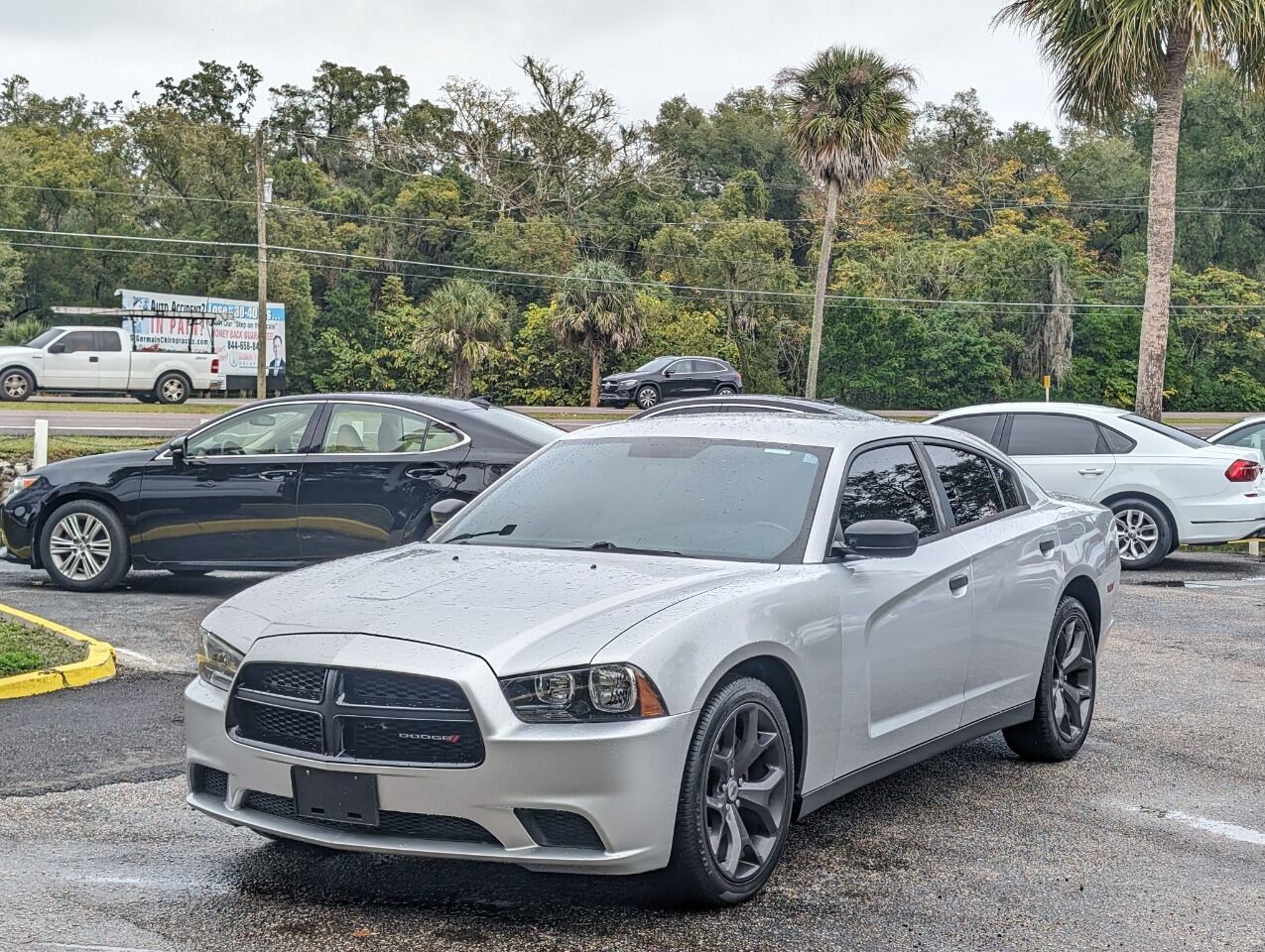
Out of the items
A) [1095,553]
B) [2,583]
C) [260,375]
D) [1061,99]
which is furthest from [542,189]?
[1095,553]

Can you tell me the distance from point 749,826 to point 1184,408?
62.5 m


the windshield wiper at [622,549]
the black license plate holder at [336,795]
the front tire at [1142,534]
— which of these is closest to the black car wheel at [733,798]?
the windshield wiper at [622,549]

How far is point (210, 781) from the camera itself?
4.75 m

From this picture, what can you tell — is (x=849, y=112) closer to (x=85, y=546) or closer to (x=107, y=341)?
(x=107, y=341)

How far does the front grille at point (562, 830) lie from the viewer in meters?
4.25

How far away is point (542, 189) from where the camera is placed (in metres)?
68.6

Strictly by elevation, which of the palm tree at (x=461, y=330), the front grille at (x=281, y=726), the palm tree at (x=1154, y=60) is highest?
the palm tree at (x=1154, y=60)

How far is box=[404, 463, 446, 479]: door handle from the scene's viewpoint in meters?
10.7

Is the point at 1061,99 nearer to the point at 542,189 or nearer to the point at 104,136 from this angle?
the point at 542,189

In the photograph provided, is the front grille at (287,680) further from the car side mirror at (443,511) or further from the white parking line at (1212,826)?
the white parking line at (1212,826)

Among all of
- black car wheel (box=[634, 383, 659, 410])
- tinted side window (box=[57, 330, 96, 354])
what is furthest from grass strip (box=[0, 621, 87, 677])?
black car wheel (box=[634, 383, 659, 410])

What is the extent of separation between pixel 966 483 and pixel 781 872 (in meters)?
2.18

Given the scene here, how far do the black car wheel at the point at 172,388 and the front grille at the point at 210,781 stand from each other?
35247 mm

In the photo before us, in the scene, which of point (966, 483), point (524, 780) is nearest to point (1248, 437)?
point (966, 483)
